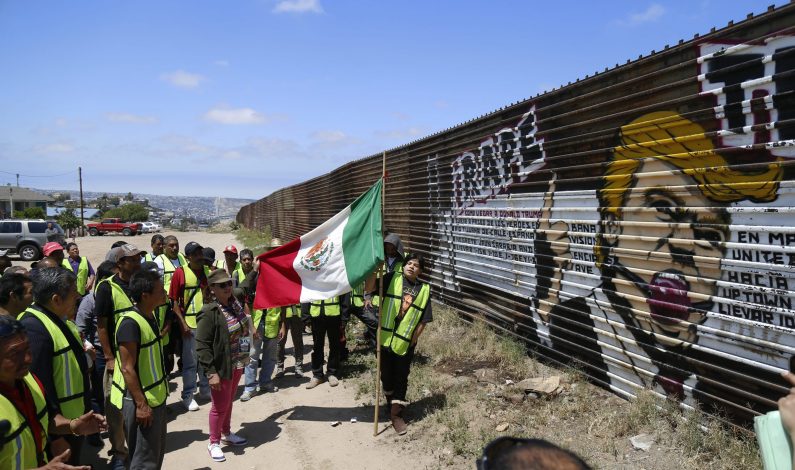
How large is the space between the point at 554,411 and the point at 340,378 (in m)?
3.07

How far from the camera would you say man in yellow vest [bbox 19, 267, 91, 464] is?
125 inches

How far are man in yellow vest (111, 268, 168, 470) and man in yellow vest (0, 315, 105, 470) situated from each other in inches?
33.4

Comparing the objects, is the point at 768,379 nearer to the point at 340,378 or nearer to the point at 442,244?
the point at 340,378

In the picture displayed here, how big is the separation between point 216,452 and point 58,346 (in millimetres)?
2083

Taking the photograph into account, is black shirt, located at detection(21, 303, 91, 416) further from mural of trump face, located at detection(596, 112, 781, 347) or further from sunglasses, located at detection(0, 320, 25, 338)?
mural of trump face, located at detection(596, 112, 781, 347)


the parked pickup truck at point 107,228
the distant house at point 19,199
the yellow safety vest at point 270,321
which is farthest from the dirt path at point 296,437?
the distant house at point 19,199

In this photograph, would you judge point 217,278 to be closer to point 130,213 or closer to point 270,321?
point 270,321

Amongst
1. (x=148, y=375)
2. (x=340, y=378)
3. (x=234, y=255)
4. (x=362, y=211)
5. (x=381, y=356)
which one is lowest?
(x=340, y=378)

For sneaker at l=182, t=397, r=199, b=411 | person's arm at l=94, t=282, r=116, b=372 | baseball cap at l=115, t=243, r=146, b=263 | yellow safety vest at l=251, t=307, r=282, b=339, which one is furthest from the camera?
yellow safety vest at l=251, t=307, r=282, b=339

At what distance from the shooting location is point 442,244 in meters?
8.89

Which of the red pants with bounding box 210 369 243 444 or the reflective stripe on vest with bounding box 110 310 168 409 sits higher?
the reflective stripe on vest with bounding box 110 310 168 409

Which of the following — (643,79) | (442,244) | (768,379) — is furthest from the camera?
(442,244)

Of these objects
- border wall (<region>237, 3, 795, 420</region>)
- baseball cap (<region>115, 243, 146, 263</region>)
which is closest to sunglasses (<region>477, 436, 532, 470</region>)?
border wall (<region>237, 3, 795, 420</region>)

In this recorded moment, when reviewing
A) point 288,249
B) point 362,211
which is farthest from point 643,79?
point 288,249
